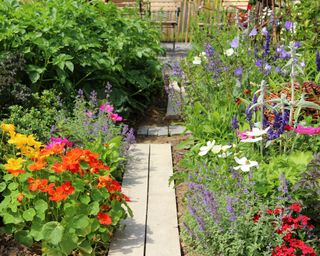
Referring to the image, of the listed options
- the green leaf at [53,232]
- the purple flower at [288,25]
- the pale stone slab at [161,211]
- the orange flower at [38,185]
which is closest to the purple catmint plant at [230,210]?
the pale stone slab at [161,211]

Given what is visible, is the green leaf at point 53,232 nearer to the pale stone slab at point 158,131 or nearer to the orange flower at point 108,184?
the orange flower at point 108,184

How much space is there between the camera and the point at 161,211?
3594 mm

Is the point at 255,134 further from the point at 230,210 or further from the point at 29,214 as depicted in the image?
the point at 29,214

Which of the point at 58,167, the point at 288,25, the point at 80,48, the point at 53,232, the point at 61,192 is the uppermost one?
the point at 288,25

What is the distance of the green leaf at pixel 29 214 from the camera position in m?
3.01

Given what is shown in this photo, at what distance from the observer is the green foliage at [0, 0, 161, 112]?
4.74 m

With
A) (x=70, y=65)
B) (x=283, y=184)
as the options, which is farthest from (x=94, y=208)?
Result: (x=70, y=65)

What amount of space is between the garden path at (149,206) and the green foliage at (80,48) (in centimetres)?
72

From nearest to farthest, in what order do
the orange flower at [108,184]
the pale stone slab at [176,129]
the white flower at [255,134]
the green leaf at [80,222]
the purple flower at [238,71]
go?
the green leaf at [80,222] < the orange flower at [108,184] < the white flower at [255,134] < the purple flower at [238,71] < the pale stone slab at [176,129]

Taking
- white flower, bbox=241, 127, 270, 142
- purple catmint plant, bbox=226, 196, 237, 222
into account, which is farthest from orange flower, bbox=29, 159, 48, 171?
white flower, bbox=241, 127, 270, 142

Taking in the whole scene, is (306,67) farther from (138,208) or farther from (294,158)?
(138,208)

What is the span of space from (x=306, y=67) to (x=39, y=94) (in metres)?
2.44

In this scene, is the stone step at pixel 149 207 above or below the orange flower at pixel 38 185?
below

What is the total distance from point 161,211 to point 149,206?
0.11m
